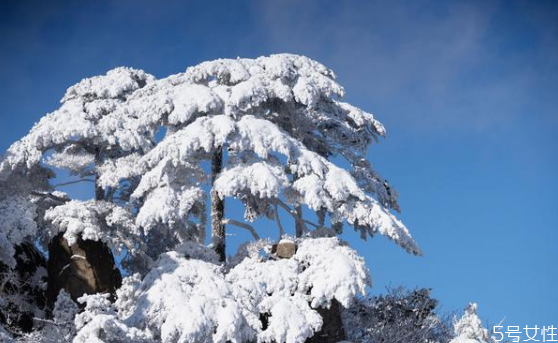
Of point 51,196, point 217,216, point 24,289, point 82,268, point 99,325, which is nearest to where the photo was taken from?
point 99,325

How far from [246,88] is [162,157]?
11.4ft

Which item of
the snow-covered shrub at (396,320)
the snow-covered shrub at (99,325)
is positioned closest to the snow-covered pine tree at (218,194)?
the snow-covered shrub at (99,325)

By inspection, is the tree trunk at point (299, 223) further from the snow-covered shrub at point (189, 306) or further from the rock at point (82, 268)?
the rock at point (82, 268)

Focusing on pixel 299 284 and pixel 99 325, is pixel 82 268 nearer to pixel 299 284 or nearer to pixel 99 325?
pixel 99 325

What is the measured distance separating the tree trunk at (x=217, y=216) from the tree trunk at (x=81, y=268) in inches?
136

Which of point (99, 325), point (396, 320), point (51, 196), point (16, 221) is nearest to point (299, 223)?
point (396, 320)

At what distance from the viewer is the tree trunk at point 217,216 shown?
931 inches

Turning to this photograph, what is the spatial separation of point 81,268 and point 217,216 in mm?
4693

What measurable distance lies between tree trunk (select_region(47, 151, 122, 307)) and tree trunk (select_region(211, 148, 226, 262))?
11.4ft

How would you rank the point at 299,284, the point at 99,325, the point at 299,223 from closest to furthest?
1. the point at 99,325
2. the point at 299,284
3. the point at 299,223

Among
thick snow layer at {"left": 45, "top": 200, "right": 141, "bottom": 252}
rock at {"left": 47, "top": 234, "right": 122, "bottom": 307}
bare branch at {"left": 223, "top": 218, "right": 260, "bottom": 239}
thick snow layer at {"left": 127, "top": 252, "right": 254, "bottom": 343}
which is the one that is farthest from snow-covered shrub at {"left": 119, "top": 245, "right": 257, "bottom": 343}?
bare branch at {"left": 223, "top": 218, "right": 260, "bottom": 239}

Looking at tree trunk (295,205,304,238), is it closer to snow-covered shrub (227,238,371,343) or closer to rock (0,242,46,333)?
snow-covered shrub (227,238,371,343)

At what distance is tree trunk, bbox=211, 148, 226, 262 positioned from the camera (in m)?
23.6

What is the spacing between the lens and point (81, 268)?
2298 centimetres
